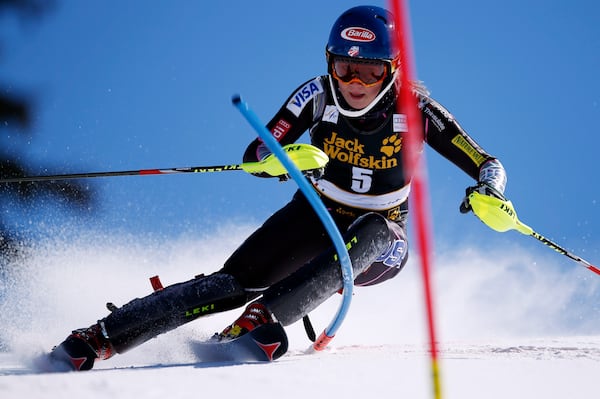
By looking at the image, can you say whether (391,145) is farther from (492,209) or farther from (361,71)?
(492,209)

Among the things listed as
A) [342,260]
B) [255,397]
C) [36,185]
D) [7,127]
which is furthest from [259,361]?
[7,127]

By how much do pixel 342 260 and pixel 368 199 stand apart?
3.39 ft

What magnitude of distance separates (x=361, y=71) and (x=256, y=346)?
1712mm

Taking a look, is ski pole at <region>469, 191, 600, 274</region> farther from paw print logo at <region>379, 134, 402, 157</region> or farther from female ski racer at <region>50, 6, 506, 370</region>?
paw print logo at <region>379, 134, 402, 157</region>

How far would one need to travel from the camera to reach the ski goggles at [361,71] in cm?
405

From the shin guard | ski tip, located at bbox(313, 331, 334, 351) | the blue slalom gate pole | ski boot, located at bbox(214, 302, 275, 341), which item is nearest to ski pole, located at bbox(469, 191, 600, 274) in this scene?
the blue slalom gate pole

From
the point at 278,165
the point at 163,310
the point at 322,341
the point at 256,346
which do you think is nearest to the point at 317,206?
the point at 278,165

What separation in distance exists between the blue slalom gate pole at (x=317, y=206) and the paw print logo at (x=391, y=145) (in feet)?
3.31

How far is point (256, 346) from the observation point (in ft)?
10.4

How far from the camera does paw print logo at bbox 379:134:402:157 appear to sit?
13.8ft

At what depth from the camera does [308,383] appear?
8.06ft

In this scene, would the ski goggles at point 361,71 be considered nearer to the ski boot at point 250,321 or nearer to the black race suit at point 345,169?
the black race suit at point 345,169

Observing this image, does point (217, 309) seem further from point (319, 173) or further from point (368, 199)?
point (368, 199)

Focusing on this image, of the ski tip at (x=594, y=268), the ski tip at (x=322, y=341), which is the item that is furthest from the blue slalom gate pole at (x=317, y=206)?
the ski tip at (x=594, y=268)
